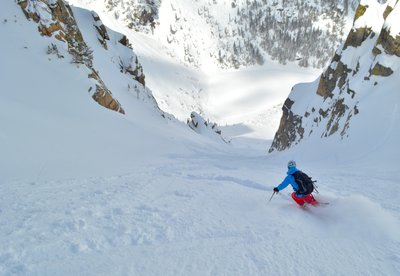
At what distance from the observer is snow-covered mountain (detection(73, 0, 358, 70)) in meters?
96.8

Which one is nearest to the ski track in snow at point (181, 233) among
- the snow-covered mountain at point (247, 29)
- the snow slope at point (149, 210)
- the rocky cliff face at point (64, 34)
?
the snow slope at point (149, 210)

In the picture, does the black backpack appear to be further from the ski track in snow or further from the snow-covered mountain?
the snow-covered mountain

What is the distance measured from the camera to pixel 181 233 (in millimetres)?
6180

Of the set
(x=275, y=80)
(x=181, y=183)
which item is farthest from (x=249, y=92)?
(x=181, y=183)

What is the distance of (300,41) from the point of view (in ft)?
362

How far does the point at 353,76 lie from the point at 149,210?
66.1 ft

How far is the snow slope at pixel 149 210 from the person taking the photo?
516 centimetres

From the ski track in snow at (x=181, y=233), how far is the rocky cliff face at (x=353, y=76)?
12.1 metres

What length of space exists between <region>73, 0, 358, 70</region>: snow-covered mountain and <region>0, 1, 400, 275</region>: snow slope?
269ft

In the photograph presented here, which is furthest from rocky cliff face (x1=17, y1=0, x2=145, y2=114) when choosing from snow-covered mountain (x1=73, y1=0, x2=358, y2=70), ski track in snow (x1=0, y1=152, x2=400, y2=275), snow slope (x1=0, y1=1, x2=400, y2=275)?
snow-covered mountain (x1=73, y1=0, x2=358, y2=70)

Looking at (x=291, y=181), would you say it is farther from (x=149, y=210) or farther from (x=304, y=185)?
(x=149, y=210)

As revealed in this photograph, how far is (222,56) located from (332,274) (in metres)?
101

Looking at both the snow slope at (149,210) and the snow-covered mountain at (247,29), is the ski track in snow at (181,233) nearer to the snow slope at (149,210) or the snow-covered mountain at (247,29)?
the snow slope at (149,210)

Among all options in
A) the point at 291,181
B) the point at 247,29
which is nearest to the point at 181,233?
the point at 291,181
